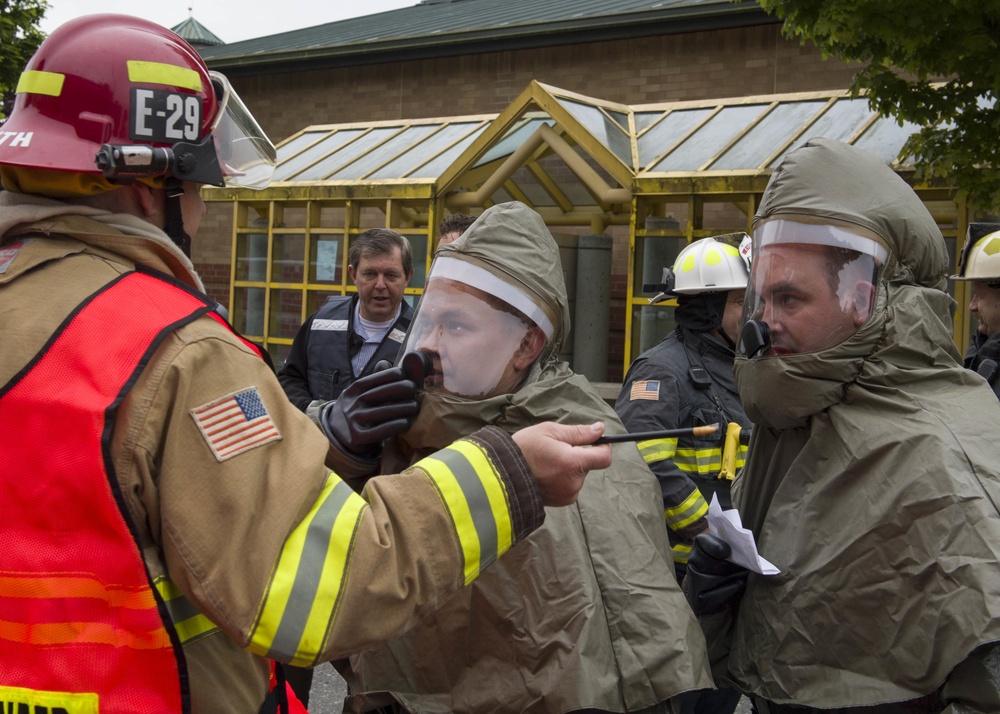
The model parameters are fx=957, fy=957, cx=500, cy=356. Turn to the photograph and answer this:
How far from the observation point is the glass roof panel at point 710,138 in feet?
24.5

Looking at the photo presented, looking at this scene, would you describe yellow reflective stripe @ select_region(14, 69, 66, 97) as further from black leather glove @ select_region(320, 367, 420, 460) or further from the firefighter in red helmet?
black leather glove @ select_region(320, 367, 420, 460)

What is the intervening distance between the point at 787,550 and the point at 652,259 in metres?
5.38

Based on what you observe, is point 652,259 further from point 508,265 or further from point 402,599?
point 402,599

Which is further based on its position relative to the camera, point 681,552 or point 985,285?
point 985,285

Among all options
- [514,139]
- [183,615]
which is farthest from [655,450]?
[514,139]

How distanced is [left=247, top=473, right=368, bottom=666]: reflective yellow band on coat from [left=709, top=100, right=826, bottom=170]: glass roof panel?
625cm

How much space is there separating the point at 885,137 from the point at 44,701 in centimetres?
704

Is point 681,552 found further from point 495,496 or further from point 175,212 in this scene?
point 175,212

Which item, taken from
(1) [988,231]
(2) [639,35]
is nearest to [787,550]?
(1) [988,231]

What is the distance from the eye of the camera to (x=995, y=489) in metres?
1.97

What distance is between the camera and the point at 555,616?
2100 mm

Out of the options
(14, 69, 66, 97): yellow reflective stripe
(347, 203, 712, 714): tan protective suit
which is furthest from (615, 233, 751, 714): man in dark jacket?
(14, 69, 66, 97): yellow reflective stripe

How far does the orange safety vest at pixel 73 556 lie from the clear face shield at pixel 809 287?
152 cm

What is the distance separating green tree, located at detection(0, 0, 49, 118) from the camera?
13.2 m
